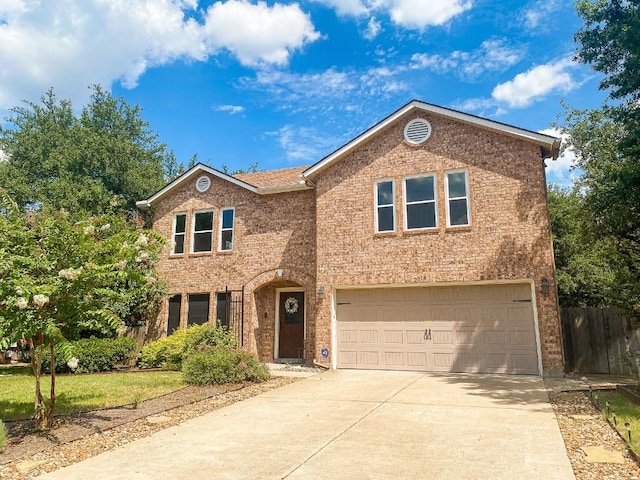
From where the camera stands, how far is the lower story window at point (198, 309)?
16.4m

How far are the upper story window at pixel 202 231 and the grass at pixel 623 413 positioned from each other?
12985 mm

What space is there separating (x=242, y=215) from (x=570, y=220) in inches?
518

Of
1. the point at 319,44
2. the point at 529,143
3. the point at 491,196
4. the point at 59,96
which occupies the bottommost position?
the point at 491,196

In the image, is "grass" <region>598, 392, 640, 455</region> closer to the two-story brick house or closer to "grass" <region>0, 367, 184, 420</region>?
the two-story brick house

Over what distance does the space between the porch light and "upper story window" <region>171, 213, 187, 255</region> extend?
40.8ft

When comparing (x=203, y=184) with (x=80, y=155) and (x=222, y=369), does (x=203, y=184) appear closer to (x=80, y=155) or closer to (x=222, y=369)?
(x=222, y=369)

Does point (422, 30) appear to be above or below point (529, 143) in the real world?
above

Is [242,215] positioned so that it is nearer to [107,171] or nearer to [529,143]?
[529,143]

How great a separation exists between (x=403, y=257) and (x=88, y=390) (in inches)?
339

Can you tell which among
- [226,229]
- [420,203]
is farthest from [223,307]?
[420,203]

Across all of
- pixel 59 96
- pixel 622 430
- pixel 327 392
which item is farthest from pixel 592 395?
pixel 59 96

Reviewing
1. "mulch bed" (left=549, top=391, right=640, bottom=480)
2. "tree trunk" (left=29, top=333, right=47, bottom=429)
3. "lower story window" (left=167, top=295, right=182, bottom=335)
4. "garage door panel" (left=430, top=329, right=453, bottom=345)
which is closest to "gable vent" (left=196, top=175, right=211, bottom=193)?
"lower story window" (left=167, top=295, right=182, bottom=335)

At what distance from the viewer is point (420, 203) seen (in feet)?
43.4

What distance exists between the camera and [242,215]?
16391mm
